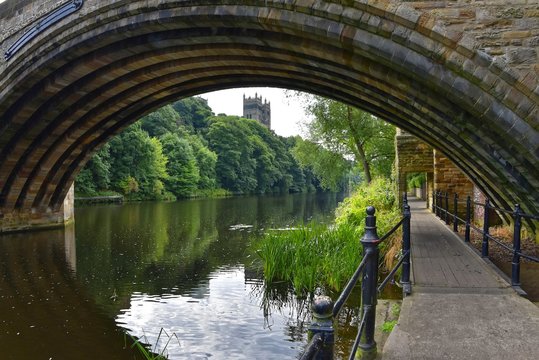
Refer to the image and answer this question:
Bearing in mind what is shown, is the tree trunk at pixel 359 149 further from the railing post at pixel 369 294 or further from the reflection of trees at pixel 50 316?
the railing post at pixel 369 294

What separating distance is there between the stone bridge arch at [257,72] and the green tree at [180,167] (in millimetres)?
32515

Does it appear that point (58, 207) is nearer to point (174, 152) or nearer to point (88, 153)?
point (88, 153)

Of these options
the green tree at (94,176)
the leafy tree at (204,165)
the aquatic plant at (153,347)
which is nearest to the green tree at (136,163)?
the green tree at (94,176)

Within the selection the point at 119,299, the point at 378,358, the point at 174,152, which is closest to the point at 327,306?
the point at 378,358

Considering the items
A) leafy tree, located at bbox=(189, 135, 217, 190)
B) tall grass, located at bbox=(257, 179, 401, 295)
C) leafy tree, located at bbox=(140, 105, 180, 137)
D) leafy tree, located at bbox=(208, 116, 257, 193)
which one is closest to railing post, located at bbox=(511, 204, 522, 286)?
tall grass, located at bbox=(257, 179, 401, 295)

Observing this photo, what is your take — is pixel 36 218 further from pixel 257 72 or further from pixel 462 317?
pixel 462 317

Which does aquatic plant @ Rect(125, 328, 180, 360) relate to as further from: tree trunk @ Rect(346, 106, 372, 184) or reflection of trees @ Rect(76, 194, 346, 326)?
tree trunk @ Rect(346, 106, 372, 184)

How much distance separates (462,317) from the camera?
4.34 m

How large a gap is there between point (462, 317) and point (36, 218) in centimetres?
1859

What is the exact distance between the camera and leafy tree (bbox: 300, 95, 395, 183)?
89.2 feet

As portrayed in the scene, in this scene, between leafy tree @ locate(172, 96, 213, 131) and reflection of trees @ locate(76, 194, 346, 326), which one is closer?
reflection of trees @ locate(76, 194, 346, 326)

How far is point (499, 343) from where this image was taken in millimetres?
3688

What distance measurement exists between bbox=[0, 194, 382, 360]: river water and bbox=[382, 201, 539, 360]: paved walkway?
148cm

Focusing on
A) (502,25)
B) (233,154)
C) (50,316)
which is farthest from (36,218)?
(233,154)
